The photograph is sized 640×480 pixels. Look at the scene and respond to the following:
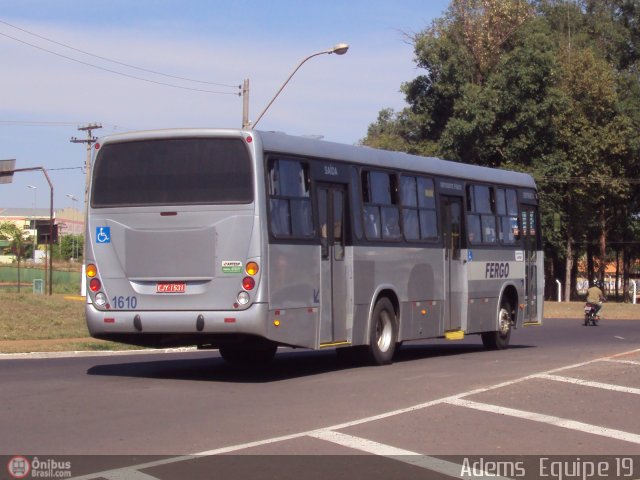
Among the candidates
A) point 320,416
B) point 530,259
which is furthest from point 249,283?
point 530,259

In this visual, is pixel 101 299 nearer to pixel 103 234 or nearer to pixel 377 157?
pixel 103 234

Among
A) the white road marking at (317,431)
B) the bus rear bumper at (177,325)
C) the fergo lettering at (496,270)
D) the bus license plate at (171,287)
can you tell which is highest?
the fergo lettering at (496,270)

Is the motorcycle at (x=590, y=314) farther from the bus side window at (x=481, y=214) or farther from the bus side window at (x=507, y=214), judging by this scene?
the bus side window at (x=481, y=214)

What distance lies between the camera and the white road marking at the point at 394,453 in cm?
838

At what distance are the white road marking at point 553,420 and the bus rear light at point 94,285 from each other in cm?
540

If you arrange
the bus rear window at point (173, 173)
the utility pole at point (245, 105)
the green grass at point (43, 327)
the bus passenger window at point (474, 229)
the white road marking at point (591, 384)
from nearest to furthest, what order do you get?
the white road marking at point (591, 384) < the bus rear window at point (173, 173) < the bus passenger window at point (474, 229) < the green grass at point (43, 327) < the utility pole at point (245, 105)

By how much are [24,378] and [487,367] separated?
273 inches

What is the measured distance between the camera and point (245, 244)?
44.7ft

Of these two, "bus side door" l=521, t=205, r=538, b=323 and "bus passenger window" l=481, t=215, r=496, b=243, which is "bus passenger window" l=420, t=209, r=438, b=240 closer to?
"bus passenger window" l=481, t=215, r=496, b=243

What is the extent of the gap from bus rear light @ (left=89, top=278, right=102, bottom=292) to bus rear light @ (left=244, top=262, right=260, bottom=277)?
7.43 ft

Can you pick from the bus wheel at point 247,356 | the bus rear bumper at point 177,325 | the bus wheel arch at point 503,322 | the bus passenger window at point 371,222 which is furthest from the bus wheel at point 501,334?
the bus rear bumper at point 177,325

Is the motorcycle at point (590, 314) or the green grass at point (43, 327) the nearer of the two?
the green grass at point (43, 327)

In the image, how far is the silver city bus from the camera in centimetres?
1369

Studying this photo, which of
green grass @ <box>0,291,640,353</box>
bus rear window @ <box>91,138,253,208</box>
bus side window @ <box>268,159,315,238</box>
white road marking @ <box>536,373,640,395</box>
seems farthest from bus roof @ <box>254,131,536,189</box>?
green grass @ <box>0,291,640,353</box>
